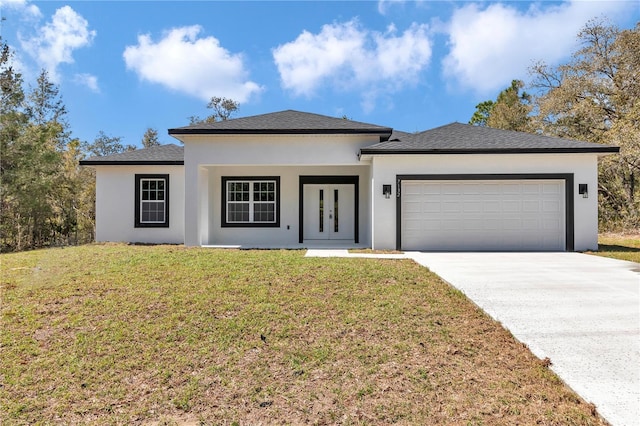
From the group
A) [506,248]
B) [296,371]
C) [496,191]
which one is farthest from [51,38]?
[506,248]

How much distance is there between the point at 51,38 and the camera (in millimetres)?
13023

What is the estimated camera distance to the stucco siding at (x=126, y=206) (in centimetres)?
1407

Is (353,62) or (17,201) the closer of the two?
(17,201)

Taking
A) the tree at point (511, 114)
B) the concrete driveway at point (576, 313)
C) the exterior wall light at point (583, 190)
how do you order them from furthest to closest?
the tree at point (511, 114), the exterior wall light at point (583, 190), the concrete driveway at point (576, 313)

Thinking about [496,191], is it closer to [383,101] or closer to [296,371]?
[296,371]

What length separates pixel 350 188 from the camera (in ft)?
46.5

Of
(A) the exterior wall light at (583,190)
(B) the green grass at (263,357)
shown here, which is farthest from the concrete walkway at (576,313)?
(A) the exterior wall light at (583,190)

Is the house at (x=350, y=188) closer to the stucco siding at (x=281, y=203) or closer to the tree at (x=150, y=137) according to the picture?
the stucco siding at (x=281, y=203)

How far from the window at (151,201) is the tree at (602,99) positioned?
21004 mm

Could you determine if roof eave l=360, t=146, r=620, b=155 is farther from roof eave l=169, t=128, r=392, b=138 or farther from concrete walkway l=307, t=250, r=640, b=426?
concrete walkway l=307, t=250, r=640, b=426

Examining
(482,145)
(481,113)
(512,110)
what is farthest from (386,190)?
(481,113)

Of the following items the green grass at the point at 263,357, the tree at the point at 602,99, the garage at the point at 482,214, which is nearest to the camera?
the green grass at the point at 263,357

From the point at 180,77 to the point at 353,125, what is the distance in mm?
11375

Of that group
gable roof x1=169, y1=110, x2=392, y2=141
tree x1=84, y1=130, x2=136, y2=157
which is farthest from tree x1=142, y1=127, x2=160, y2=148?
gable roof x1=169, y1=110, x2=392, y2=141
